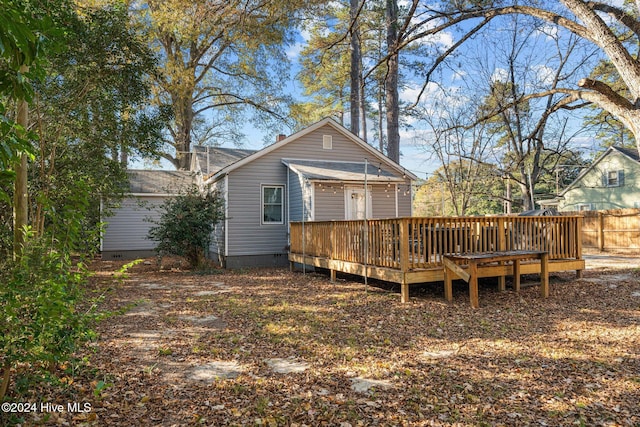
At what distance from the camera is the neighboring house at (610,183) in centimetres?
2267

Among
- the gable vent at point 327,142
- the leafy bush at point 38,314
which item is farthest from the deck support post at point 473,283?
the gable vent at point 327,142

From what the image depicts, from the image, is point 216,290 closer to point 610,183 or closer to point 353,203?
point 353,203

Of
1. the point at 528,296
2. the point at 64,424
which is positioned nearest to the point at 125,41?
the point at 64,424

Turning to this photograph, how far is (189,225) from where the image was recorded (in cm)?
1227

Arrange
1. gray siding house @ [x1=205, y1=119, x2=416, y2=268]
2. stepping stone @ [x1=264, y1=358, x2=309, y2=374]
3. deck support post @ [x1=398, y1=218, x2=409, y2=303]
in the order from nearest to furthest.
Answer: stepping stone @ [x1=264, y1=358, x2=309, y2=374] < deck support post @ [x1=398, y1=218, x2=409, y2=303] < gray siding house @ [x1=205, y1=119, x2=416, y2=268]

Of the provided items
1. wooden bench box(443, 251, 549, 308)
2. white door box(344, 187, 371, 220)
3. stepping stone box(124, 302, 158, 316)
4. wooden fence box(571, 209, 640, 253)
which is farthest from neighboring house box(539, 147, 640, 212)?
stepping stone box(124, 302, 158, 316)

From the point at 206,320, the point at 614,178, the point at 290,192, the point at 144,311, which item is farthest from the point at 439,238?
the point at 614,178

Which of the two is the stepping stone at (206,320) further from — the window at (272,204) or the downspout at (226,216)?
the window at (272,204)

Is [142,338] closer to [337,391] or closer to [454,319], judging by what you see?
[337,391]

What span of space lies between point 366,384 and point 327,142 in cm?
1204

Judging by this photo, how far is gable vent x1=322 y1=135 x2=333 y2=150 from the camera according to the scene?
15.0 m

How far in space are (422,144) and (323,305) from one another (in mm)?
15306

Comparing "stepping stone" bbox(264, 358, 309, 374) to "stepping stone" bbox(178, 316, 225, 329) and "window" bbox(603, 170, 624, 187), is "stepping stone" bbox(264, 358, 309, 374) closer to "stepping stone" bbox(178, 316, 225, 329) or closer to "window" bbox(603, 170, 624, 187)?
"stepping stone" bbox(178, 316, 225, 329)

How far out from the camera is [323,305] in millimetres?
7301
